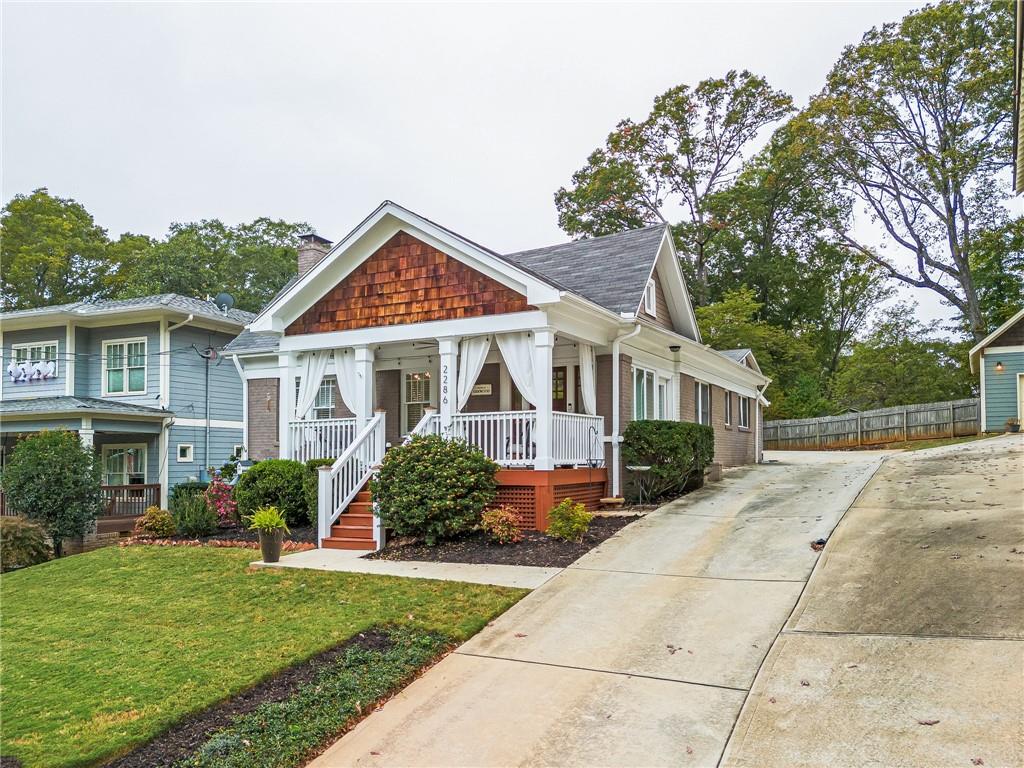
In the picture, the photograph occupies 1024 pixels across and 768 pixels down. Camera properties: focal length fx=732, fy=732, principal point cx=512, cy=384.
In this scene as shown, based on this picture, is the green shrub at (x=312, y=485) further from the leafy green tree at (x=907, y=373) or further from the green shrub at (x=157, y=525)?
the leafy green tree at (x=907, y=373)

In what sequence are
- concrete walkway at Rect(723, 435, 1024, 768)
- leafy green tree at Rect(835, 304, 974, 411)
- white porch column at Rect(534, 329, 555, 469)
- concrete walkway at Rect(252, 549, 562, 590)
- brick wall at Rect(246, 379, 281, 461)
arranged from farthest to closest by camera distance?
1. leafy green tree at Rect(835, 304, 974, 411)
2. brick wall at Rect(246, 379, 281, 461)
3. white porch column at Rect(534, 329, 555, 469)
4. concrete walkway at Rect(252, 549, 562, 590)
5. concrete walkway at Rect(723, 435, 1024, 768)

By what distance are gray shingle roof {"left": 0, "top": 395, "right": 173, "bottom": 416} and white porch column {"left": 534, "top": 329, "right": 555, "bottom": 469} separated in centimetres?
1273

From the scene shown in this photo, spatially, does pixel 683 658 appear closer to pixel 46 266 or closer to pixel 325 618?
pixel 325 618

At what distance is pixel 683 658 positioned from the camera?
5941 mm

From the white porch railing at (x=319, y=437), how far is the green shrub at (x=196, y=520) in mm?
1970

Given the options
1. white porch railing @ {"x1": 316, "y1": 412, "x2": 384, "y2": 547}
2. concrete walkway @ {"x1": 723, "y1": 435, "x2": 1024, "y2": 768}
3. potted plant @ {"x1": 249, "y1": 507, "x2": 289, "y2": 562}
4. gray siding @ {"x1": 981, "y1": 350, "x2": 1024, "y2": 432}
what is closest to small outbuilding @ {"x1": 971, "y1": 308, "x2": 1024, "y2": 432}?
gray siding @ {"x1": 981, "y1": 350, "x2": 1024, "y2": 432}

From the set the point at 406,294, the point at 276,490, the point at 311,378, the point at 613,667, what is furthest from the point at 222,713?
the point at 311,378

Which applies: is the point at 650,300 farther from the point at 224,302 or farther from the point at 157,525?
the point at 224,302

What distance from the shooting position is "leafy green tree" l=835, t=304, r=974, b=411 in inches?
1358

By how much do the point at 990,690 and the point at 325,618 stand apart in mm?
5580

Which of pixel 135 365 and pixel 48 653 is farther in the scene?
pixel 135 365

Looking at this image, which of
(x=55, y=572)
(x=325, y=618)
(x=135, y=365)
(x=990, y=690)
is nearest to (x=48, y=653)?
(x=325, y=618)

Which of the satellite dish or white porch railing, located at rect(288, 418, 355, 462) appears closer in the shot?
white porch railing, located at rect(288, 418, 355, 462)

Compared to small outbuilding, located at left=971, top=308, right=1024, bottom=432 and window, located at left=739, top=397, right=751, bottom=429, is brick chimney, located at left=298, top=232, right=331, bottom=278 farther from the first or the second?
small outbuilding, located at left=971, top=308, right=1024, bottom=432
